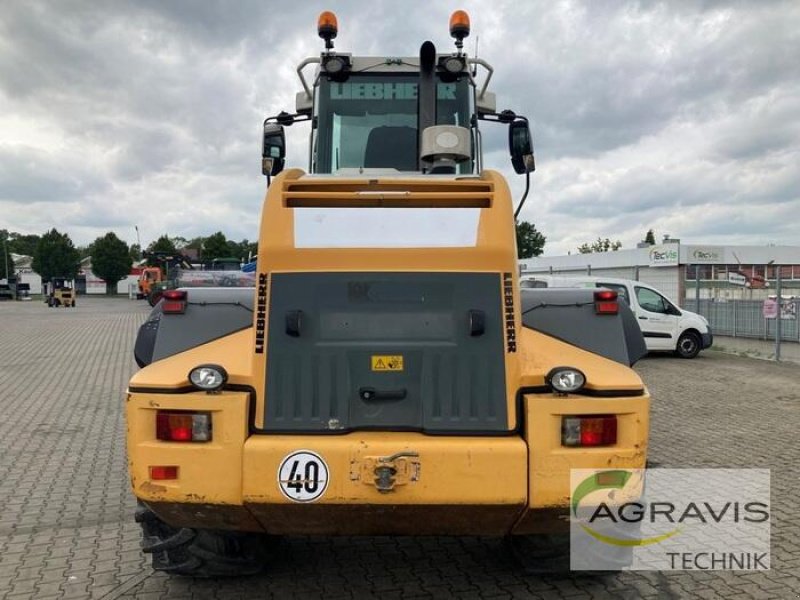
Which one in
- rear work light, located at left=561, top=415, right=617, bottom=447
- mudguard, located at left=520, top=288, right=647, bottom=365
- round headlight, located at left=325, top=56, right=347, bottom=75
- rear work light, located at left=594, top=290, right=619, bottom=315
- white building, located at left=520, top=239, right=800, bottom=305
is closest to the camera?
rear work light, located at left=561, top=415, right=617, bottom=447

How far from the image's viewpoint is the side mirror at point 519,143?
19.4 ft

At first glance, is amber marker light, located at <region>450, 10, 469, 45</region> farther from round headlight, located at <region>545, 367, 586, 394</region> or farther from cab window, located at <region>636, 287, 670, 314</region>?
cab window, located at <region>636, 287, 670, 314</region>

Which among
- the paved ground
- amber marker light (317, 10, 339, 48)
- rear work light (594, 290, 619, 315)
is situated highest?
amber marker light (317, 10, 339, 48)

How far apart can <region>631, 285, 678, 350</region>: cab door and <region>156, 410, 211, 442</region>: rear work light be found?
530 inches

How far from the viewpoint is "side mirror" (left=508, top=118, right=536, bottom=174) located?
5914mm

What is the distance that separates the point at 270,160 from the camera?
6.21m

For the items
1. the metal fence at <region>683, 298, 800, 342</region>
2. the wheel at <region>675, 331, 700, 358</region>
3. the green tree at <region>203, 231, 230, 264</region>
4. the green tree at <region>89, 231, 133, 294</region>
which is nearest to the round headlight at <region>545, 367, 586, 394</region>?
the wheel at <region>675, 331, 700, 358</region>

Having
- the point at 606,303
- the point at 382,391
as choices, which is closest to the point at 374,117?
the point at 606,303

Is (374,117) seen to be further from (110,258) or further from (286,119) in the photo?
(110,258)

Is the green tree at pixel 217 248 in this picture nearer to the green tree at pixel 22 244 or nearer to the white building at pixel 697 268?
the white building at pixel 697 268

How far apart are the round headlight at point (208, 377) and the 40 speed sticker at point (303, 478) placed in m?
0.46

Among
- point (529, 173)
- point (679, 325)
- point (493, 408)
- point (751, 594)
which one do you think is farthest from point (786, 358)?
point (493, 408)

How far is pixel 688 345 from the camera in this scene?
50.7 ft

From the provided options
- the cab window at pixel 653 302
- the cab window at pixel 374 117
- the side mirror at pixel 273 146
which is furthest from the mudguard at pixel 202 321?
the cab window at pixel 653 302
